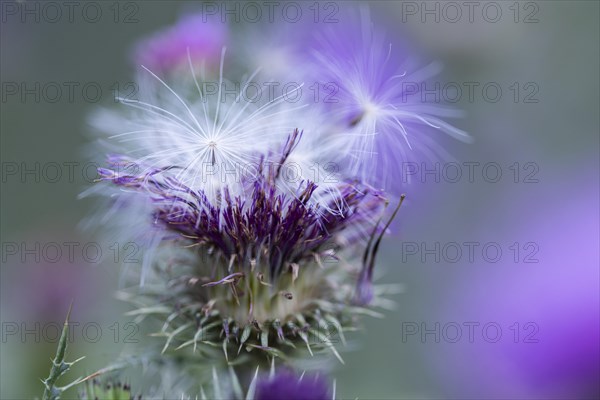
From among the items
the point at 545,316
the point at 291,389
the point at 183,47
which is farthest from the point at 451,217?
the point at 291,389

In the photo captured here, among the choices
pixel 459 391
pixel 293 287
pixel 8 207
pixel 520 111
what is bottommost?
pixel 459 391

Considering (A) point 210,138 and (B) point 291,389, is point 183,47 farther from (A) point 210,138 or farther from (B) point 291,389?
(B) point 291,389

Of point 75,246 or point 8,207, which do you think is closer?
point 75,246

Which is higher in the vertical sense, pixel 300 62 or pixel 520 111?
pixel 520 111

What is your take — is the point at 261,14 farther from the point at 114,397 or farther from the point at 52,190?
the point at 114,397

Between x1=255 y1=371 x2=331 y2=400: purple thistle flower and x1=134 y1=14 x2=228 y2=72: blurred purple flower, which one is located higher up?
x1=134 y1=14 x2=228 y2=72: blurred purple flower

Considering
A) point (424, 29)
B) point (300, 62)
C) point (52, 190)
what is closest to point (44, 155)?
point (52, 190)

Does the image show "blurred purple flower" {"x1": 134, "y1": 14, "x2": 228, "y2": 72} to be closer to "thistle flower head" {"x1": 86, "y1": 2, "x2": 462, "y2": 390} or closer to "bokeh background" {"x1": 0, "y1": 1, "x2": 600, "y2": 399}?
"thistle flower head" {"x1": 86, "y1": 2, "x2": 462, "y2": 390}

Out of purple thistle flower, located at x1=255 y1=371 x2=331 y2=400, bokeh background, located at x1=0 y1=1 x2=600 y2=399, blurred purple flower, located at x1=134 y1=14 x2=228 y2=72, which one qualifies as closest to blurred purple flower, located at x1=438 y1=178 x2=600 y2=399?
bokeh background, located at x1=0 y1=1 x2=600 y2=399
